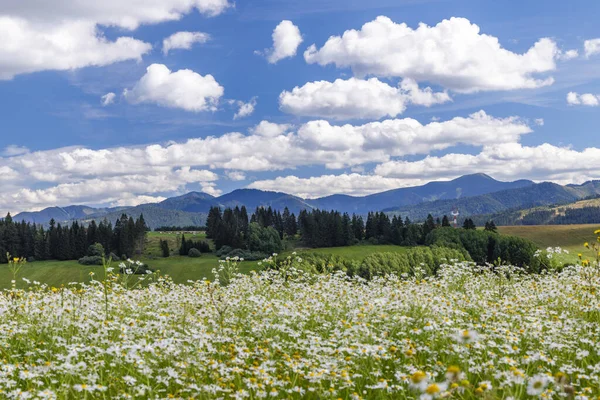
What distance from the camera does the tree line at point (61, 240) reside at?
130 m

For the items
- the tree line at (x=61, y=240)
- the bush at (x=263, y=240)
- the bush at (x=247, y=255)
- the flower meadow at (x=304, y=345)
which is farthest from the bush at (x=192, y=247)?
the flower meadow at (x=304, y=345)

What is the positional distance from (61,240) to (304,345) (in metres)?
139

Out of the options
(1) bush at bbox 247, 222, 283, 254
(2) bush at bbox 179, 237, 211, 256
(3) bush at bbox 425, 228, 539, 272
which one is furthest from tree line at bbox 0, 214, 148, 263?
(3) bush at bbox 425, 228, 539, 272

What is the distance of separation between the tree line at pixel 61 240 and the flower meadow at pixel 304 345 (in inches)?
5040

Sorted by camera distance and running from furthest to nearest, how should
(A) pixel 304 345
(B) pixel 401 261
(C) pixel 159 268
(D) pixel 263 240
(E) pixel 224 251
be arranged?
(D) pixel 263 240 < (E) pixel 224 251 < (C) pixel 159 268 < (B) pixel 401 261 < (A) pixel 304 345

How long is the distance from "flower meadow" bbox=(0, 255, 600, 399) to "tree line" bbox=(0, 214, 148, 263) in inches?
5040

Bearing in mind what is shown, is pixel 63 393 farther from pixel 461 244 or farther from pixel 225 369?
pixel 461 244

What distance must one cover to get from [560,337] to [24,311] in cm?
1046

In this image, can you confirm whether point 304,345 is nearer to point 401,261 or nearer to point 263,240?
point 401,261

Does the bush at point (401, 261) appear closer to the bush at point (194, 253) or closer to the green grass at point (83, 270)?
the green grass at point (83, 270)

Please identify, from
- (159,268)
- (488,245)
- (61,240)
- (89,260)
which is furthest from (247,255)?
(488,245)

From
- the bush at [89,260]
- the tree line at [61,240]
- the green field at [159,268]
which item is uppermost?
the tree line at [61,240]

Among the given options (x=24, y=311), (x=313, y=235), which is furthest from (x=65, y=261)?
(x=24, y=311)

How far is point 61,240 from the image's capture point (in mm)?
129500
